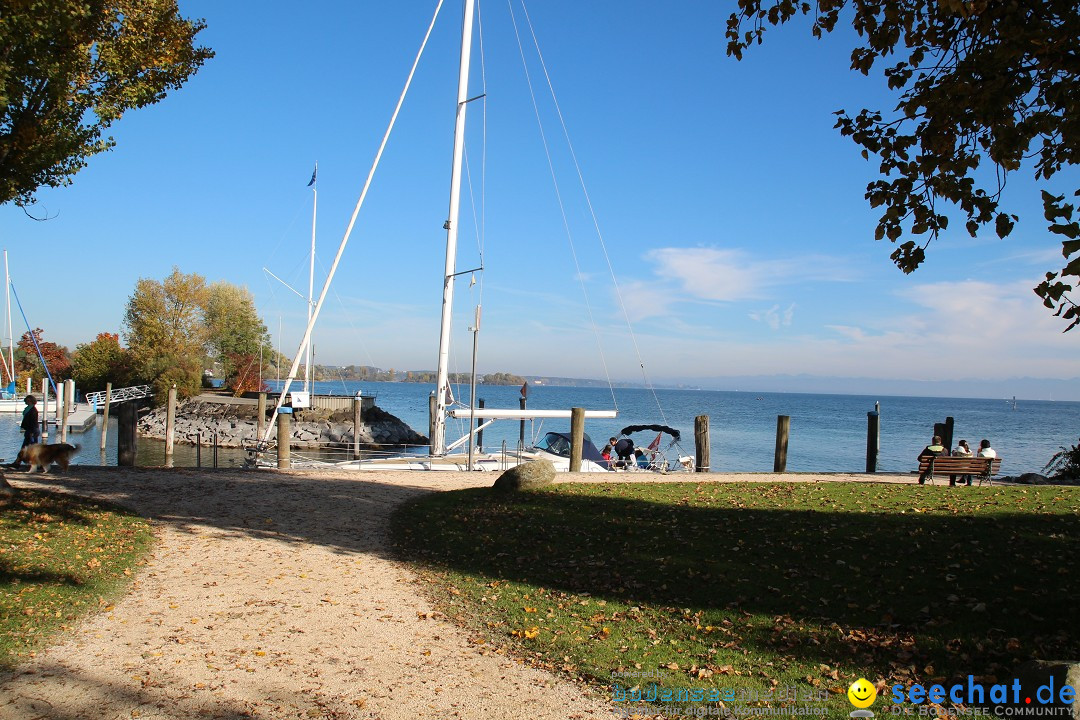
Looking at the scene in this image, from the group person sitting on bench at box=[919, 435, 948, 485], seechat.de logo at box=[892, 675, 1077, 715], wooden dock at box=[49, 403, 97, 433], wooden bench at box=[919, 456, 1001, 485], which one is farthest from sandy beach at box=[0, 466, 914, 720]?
wooden dock at box=[49, 403, 97, 433]

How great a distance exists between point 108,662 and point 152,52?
985cm

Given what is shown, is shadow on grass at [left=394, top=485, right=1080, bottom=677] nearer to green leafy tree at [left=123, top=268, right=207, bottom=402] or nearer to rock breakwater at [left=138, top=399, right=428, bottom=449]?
rock breakwater at [left=138, top=399, right=428, bottom=449]

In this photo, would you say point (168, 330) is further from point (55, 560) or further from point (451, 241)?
point (55, 560)

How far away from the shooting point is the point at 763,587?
25.5 ft

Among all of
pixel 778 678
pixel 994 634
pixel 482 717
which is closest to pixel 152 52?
pixel 482 717

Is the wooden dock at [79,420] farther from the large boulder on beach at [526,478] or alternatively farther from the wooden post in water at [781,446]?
the wooden post in water at [781,446]

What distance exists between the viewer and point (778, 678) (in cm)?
566

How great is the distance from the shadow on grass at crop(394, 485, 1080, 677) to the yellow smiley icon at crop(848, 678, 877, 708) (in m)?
0.42

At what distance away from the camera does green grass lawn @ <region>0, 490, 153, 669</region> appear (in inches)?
264

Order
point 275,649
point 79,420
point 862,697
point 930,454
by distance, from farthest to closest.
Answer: point 79,420 → point 930,454 → point 275,649 → point 862,697

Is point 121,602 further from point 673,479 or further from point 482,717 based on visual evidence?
point 673,479

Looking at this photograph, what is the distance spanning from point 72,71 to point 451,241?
36.2 ft

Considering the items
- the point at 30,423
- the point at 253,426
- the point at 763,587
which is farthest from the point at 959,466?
the point at 253,426

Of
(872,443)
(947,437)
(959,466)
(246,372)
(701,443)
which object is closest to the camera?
(959,466)
